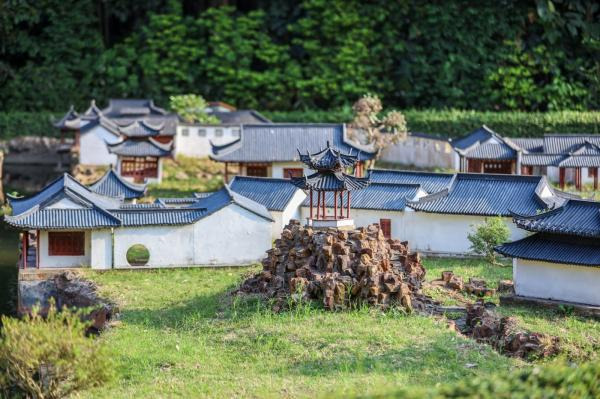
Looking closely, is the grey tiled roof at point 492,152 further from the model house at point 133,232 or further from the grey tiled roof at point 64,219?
the grey tiled roof at point 64,219

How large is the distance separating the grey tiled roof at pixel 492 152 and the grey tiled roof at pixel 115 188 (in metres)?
20.4

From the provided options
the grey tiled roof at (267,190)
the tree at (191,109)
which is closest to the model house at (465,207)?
the grey tiled roof at (267,190)

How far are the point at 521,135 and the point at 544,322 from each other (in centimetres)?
4353

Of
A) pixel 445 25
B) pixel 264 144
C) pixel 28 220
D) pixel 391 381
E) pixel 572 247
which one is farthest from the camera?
pixel 445 25

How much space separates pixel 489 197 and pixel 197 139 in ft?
96.7

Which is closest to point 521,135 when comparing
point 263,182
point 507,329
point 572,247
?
point 263,182

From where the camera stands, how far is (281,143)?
66.8 metres

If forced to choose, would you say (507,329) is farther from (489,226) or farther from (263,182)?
(263,182)

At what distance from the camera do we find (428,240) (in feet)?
170

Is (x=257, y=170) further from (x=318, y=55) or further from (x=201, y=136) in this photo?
(x=318, y=55)

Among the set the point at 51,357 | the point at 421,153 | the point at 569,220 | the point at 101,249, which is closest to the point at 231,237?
the point at 101,249

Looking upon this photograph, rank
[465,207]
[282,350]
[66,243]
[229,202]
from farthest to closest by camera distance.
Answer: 1. [465,207]
2. [229,202]
3. [66,243]
4. [282,350]

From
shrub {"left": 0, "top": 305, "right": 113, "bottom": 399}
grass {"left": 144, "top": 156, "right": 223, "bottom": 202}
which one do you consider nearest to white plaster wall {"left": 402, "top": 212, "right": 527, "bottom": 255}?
grass {"left": 144, "top": 156, "right": 223, "bottom": 202}

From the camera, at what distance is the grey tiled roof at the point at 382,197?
173 feet
